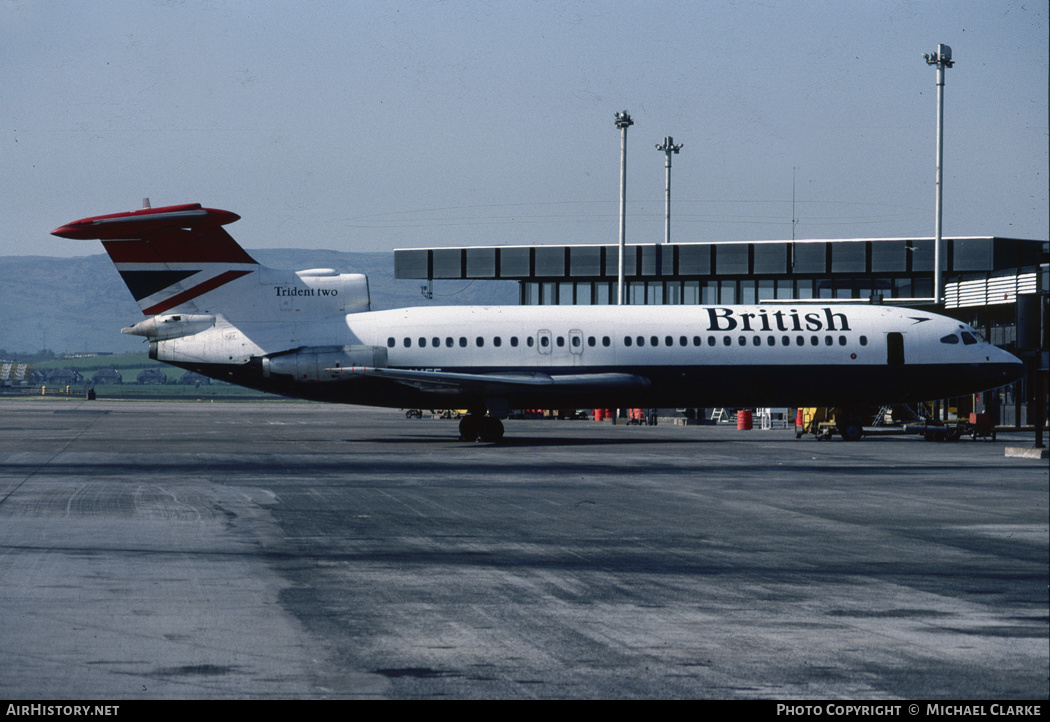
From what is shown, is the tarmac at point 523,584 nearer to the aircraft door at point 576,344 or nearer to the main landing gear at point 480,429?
the main landing gear at point 480,429

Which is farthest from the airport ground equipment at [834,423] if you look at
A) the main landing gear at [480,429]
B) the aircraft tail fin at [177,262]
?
the aircraft tail fin at [177,262]

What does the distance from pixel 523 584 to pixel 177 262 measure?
27377 millimetres

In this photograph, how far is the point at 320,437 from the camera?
38688 millimetres

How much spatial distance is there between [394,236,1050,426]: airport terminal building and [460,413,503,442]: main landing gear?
2658 cm

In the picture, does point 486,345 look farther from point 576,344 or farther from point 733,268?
point 733,268

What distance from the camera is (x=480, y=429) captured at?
35.8 meters

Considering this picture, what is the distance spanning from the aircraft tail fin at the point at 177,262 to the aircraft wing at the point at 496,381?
4929mm

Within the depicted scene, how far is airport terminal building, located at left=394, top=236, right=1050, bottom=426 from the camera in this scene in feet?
Answer: 207

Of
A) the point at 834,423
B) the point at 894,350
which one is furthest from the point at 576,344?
the point at 894,350

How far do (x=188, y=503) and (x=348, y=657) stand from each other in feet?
34.6

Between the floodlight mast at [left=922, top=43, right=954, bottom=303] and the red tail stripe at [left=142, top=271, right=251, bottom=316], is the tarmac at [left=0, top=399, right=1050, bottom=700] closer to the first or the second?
the red tail stripe at [left=142, top=271, right=251, bottom=316]

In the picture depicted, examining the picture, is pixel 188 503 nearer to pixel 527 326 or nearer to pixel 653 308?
pixel 527 326
